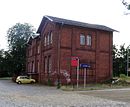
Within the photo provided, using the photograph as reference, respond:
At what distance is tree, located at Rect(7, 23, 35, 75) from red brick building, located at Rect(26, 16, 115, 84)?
24.7m

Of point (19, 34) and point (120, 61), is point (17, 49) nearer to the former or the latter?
point (19, 34)

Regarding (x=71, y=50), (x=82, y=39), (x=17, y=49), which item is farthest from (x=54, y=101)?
(x=17, y=49)

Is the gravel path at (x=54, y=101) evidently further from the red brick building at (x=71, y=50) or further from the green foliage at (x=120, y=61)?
the green foliage at (x=120, y=61)

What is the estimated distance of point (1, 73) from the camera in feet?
295

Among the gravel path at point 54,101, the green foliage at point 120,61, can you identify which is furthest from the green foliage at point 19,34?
the gravel path at point 54,101

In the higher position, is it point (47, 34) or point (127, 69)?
point (47, 34)

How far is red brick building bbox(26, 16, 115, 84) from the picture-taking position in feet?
139

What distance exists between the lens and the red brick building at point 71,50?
139 feet

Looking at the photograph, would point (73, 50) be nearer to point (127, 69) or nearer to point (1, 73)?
point (127, 69)

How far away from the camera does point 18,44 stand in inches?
2933

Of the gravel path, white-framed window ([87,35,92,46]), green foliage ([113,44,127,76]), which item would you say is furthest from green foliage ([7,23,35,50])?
the gravel path

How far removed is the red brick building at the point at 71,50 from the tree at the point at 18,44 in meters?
24.7

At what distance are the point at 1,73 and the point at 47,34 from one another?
4628 cm

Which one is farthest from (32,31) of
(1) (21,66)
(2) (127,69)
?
(2) (127,69)
